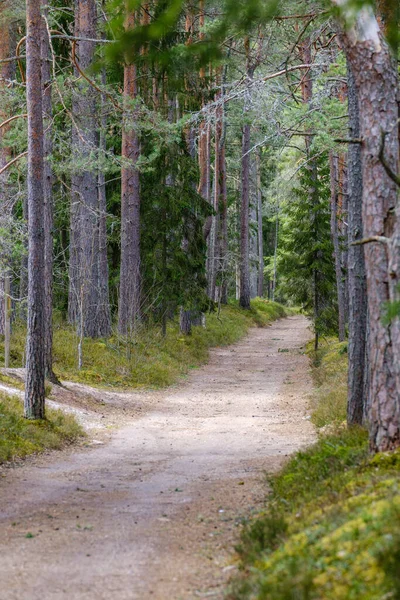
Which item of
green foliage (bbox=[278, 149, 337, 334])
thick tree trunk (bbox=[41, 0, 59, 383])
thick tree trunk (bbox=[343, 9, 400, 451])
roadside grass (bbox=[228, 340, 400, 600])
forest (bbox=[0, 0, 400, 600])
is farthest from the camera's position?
green foliage (bbox=[278, 149, 337, 334])

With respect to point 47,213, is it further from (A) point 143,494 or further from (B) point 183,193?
(A) point 143,494

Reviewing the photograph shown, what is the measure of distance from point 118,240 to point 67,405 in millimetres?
12265

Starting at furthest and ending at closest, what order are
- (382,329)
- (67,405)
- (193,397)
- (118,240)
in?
1. (118,240)
2. (193,397)
3. (67,405)
4. (382,329)

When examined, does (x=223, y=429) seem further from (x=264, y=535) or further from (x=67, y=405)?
(x=264, y=535)

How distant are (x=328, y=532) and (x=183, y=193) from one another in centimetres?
2264

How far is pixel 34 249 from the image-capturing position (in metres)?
12.7

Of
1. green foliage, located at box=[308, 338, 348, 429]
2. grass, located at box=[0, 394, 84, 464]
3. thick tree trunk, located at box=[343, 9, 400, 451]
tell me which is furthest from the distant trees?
green foliage, located at box=[308, 338, 348, 429]

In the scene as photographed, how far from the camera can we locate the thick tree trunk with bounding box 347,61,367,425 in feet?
34.1

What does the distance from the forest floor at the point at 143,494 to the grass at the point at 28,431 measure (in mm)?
297

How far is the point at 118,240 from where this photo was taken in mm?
26656

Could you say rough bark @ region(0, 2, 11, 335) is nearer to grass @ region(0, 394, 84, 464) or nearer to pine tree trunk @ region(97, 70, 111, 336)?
pine tree trunk @ region(97, 70, 111, 336)

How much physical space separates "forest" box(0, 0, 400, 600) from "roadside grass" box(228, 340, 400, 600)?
4cm

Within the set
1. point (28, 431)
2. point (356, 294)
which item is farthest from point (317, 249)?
point (28, 431)

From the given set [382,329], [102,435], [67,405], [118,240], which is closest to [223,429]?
[102,435]
